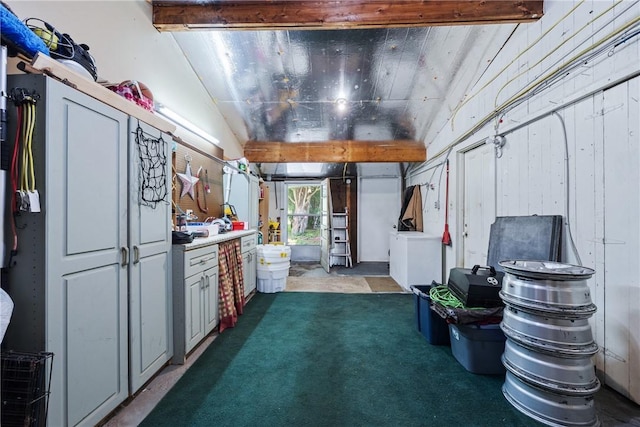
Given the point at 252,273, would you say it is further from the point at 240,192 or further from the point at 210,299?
the point at 210,299

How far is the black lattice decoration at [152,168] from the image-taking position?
178cm

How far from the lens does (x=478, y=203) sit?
130 inches

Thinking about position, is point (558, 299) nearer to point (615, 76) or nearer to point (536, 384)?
point (536, 384)

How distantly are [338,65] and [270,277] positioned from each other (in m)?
2.87

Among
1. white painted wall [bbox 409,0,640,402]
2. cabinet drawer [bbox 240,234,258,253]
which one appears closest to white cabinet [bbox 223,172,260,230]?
cabinet drawer [bbox 240,234,258,253]

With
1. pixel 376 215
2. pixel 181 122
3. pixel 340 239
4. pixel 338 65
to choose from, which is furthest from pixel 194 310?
pixel 376 215

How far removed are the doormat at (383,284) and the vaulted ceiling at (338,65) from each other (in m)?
2.09

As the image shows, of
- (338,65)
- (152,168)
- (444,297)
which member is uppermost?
(338,65)

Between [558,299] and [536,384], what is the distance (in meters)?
0.50

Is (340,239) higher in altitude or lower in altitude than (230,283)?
higher

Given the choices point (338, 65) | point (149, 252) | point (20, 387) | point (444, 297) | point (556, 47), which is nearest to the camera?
point (20, 387)

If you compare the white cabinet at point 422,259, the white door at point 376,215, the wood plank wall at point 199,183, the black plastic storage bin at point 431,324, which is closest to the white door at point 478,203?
the white cabinet at point 422,259

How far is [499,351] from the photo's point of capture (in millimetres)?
2047

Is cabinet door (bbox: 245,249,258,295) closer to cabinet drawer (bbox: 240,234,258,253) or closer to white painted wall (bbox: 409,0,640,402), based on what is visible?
cabinet drawer (bbox: 240,234,258,253)
